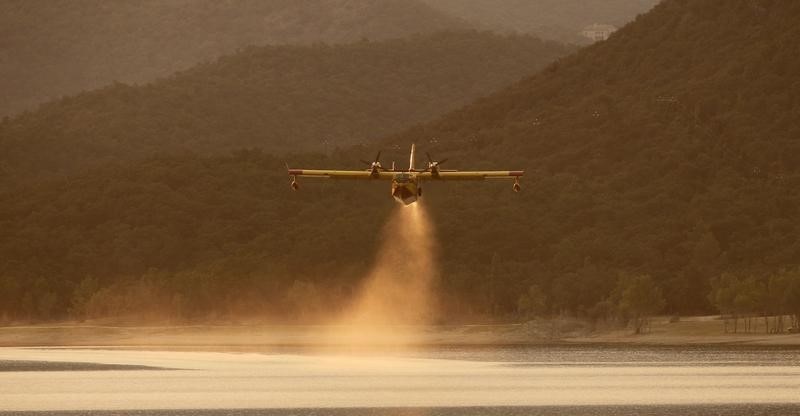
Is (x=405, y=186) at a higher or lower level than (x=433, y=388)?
higher

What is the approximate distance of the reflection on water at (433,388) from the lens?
5920 inches

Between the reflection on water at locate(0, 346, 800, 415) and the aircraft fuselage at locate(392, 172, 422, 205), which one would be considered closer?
the aircraft fuselage at locate(392, 172, 422, 205)

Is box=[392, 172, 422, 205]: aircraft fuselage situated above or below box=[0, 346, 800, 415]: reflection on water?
above

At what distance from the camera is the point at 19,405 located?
155 meters

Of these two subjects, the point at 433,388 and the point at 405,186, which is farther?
the point at 433,388

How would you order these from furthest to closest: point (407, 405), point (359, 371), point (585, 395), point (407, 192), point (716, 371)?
point (359, 371) < point (716, 371) < point (585, 395) < point (407, 405) < point (407, 192)

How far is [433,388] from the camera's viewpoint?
166250 mm

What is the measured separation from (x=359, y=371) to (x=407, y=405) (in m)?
43.6

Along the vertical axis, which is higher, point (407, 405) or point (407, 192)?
point (407, 192)

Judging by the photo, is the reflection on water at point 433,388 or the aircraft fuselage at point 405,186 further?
the reflection on water at point 433,388

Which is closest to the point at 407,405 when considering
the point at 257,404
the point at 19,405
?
the point at 257,404

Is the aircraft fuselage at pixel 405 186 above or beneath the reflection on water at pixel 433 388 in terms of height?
above

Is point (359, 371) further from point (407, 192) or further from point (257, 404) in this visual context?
point (407, 192)

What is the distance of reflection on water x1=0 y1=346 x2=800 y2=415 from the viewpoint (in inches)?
5920
